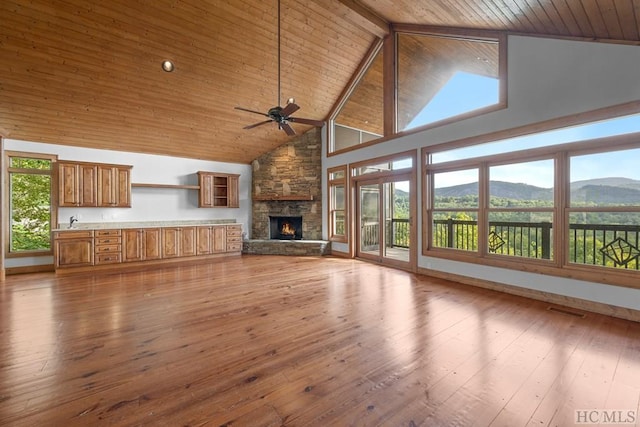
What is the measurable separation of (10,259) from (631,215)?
33.5 ft

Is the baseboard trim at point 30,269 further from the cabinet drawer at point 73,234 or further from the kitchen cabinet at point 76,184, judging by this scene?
the kitchen cabinet at point 76,184

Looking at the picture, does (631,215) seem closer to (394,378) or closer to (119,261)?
(394,378)

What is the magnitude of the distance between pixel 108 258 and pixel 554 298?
799 cm

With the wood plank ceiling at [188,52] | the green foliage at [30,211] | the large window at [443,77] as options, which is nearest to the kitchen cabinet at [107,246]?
the green foliage at [30,211]

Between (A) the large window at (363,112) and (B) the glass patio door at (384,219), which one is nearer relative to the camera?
(B) the glass patio door at (384,219)

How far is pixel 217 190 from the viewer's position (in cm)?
803

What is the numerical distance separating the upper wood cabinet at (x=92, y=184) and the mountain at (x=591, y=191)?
7.56m

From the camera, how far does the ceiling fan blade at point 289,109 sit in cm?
380

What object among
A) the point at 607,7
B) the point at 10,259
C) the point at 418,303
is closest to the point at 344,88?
the point at 607,7

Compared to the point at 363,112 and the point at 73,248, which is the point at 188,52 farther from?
the point at 73,248

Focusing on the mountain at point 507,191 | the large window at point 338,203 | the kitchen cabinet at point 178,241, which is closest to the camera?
the mountain at point 507,191

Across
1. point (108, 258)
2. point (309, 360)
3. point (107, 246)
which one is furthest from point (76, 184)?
point (309, 360)

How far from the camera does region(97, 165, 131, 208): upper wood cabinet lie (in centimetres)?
617

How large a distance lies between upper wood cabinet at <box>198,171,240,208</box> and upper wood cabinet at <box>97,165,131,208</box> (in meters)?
1.66
